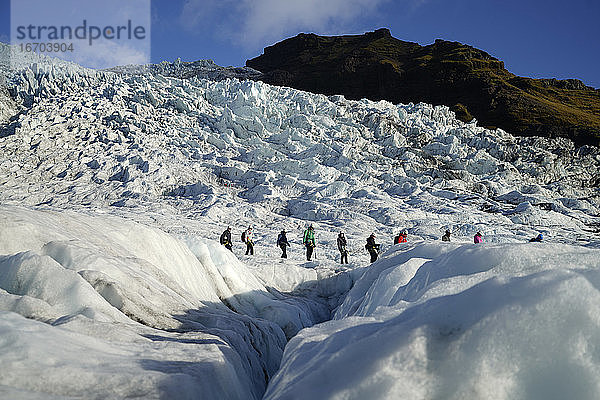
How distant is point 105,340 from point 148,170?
1143 inches

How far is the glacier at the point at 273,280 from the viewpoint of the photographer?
1.90 meters

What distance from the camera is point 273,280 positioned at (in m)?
9.95

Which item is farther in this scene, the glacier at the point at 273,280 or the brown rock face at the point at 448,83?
the brown rock face at the point at 448,83

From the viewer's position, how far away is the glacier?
190 centimetres

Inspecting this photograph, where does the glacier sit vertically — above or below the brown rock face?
below

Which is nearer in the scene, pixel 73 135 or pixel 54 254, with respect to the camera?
pixel 54 254

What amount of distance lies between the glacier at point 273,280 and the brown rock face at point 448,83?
72.6 ft

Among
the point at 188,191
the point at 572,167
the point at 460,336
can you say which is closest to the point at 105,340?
the point at 460,336

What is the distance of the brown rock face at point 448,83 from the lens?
53.8 metres

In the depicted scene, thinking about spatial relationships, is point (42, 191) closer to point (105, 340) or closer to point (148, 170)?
point (148, 170)

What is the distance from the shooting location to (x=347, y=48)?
97688 mm

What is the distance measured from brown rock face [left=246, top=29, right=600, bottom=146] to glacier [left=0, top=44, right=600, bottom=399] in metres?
22.1

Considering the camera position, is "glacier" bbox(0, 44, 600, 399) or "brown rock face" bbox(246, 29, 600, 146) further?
"brown rock face" bbox(246, 29, 600, 146)

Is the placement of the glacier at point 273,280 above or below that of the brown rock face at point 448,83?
below
